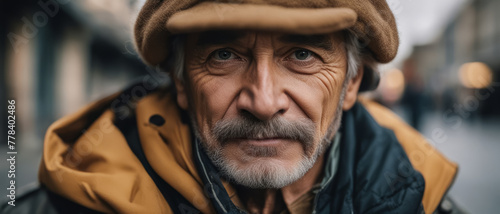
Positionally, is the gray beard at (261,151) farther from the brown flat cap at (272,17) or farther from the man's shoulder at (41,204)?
the man's shoulder at (41,204)

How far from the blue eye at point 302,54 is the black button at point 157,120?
2.46 feet

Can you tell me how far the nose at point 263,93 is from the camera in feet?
4.31

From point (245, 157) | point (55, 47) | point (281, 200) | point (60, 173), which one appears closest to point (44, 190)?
point (60, 173)

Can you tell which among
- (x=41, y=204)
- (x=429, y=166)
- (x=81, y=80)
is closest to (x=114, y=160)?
(x=41, y=204)

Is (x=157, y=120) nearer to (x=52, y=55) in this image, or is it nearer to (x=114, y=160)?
(x=114, y=160)

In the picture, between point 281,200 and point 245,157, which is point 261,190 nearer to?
point 281,200

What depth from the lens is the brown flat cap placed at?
1176 millimetres

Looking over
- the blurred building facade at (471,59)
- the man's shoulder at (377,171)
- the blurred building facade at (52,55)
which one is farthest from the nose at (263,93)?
the blurred building facade at (471,59)

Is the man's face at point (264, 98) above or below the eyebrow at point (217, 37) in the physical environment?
below

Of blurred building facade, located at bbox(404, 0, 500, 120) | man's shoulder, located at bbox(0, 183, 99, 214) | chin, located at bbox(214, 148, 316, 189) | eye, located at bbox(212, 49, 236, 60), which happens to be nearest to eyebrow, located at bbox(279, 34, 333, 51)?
eye, located at bbox(212, 49, 236, 60)

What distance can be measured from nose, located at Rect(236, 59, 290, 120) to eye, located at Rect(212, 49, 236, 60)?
0.42 ft

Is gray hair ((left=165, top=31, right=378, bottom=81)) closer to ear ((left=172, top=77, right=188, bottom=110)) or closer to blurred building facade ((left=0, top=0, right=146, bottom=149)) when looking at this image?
ear ((left=172, top=77, right=188, bottom=110))

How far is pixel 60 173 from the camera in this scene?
1404mm

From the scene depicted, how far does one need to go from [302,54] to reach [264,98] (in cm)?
31
